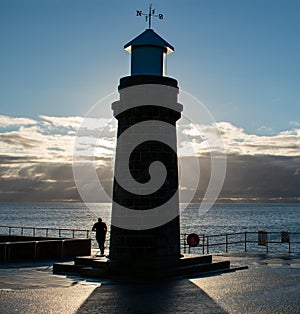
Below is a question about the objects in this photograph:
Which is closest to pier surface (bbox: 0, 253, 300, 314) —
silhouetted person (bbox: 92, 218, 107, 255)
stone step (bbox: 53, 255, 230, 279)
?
stone step (bbox: 53, 255, 230, 279)

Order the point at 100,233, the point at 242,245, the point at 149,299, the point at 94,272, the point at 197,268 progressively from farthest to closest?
the point at 242,245 → the point at 100,233 → the point at 197,268 → the point at 94,272 → the point at 149,299

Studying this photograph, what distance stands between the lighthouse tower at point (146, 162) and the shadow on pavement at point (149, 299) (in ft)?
8.34

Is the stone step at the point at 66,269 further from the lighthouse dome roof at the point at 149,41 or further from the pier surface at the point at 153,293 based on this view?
the lighthouse dome roof at the point at 149,41

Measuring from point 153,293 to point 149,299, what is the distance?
854mm

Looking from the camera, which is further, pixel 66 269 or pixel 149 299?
pixel 66 269

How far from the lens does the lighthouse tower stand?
1645 cm

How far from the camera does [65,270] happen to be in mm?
16438

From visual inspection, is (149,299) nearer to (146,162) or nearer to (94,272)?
(94,272)

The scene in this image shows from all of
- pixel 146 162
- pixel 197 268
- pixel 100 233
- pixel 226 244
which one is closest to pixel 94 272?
pixel 197 268

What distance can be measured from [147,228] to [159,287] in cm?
321

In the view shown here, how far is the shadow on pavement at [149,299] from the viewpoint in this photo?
10523 mm

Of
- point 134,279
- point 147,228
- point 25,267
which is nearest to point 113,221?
point 147,228

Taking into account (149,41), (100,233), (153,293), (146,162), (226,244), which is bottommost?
(153,293)

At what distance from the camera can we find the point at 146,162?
16.6 metres
